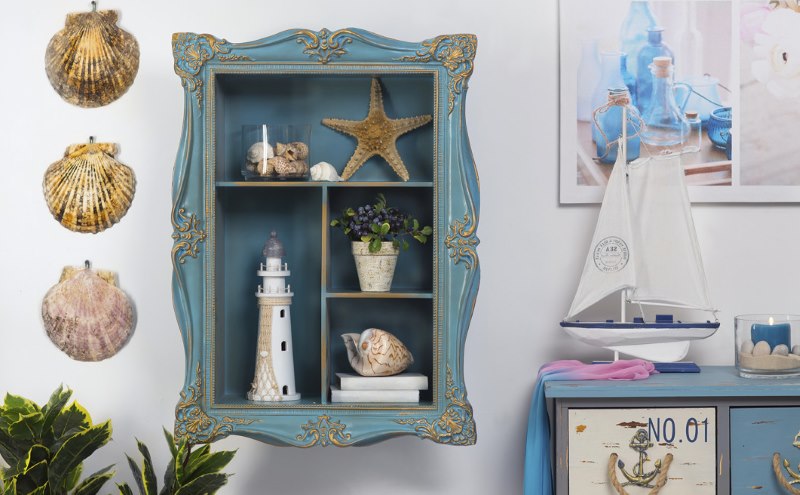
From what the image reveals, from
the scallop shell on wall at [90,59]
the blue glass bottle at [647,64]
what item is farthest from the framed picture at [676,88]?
the scallop shell on wall at [90,59]

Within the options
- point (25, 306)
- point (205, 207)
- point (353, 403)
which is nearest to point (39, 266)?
point (25, 306)

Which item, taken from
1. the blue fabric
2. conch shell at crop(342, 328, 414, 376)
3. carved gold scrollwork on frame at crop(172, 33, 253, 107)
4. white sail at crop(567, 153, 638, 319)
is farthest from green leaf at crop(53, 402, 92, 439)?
white sail at crop(567, 153, 638, 319)

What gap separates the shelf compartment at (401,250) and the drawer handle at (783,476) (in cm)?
85

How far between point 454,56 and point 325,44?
281 mm

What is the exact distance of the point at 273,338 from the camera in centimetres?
196

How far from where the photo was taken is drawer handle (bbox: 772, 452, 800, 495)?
71.9 inches

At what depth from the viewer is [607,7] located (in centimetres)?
218

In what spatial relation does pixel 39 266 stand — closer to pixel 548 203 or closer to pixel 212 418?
pixel 212 418

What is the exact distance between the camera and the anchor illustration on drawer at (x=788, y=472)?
5.99 feet

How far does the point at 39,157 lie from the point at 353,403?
3.48 feet

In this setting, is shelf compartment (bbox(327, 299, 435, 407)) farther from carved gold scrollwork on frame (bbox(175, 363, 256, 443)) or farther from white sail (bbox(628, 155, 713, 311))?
white sail (bbox(628, 155, 713, 311))

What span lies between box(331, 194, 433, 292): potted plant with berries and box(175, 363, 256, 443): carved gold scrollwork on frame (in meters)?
0.42

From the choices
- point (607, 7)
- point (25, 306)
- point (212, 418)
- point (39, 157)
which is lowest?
point (212, 418)

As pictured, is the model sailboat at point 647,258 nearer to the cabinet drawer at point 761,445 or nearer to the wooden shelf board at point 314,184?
the cabinet drawer at point 761,445
